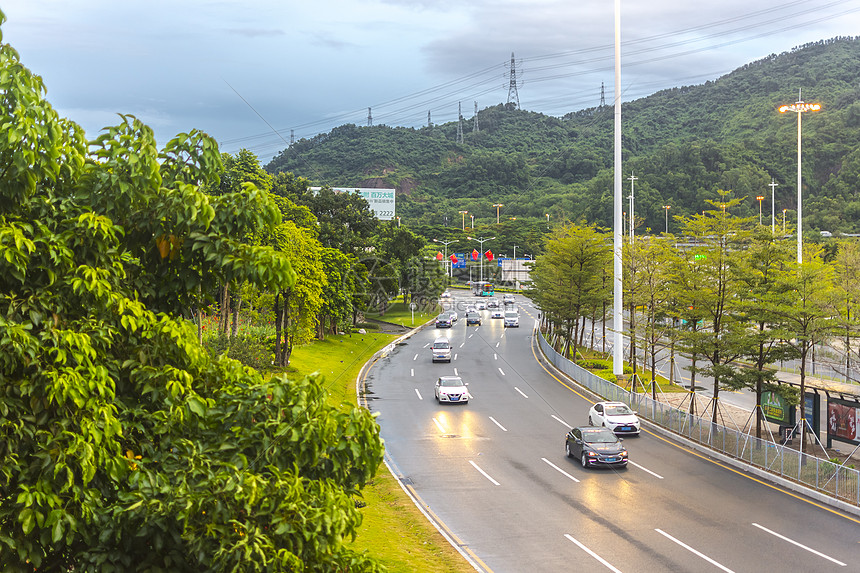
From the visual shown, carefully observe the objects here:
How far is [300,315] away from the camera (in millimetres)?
47938

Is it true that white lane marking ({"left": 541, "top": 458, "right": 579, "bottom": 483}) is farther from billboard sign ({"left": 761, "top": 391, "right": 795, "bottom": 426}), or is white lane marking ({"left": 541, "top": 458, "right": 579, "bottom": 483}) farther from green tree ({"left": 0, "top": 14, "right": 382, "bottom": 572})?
green tree ({"left": 0, "top": 14, "right": 382, "bottom": 572})

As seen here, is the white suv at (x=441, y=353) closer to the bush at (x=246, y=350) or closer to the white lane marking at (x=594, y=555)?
the bush at (x=246, y=350)

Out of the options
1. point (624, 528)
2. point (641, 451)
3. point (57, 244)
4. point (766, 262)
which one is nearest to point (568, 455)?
point (641, 451)

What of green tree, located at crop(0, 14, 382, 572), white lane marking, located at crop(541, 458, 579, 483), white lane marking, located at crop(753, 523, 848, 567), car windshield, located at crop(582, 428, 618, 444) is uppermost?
green tree, located at crop(0, 14, 382, 572)

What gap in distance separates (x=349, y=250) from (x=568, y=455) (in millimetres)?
44289

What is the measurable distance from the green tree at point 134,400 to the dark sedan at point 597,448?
22341 mm

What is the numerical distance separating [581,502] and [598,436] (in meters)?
5.31

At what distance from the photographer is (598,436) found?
28.5 meters

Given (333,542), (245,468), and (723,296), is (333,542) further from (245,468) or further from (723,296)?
(723,296)

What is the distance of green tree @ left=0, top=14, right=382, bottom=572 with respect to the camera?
584 cm

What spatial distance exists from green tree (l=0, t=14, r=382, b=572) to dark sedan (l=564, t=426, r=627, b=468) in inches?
880

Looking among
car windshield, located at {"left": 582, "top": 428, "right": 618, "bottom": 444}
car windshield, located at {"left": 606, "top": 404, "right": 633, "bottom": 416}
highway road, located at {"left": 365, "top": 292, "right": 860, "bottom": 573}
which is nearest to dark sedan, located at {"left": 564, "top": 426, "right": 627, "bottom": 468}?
car windshield, located at {"left": 582, "top": 428, "right": 618, "bottom": 444}

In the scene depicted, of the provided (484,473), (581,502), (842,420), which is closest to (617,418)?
(842,420)

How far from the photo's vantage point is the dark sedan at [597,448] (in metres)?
27.6
